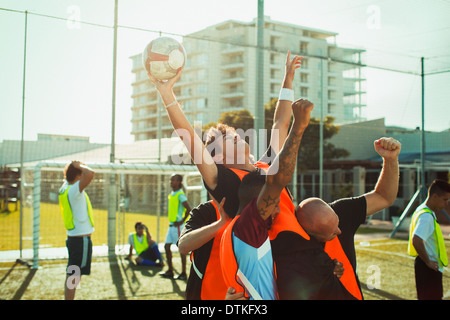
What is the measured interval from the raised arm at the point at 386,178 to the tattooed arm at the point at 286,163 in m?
0.83

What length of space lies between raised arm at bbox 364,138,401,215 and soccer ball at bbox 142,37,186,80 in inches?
51.5

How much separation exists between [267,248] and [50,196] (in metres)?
9.39

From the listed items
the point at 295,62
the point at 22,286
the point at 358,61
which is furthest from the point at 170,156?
the point at 295,62

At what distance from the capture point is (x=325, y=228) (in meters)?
1.85

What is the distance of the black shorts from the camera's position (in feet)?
16.4

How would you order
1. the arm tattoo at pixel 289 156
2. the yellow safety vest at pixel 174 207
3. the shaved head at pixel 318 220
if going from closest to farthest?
the arm tattoo at pixel 289 156
the shaved head at pixel 318 220
the yellow safety vest at pixel 174 207

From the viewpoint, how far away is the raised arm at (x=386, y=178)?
2.27 metres

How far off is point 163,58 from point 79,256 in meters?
3.59

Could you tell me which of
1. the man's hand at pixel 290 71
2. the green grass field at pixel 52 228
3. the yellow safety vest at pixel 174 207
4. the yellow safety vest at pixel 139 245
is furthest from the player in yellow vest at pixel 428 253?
the green grass field at pixel 52 228

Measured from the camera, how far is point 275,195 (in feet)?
5.39

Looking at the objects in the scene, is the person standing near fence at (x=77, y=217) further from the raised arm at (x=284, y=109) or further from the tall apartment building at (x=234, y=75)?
the tall apartment building at (x=234, y=75)

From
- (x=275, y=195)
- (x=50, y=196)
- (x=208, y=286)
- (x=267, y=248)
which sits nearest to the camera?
(x=275, y=195)

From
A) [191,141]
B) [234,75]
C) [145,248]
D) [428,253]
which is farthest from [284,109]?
[234,75]

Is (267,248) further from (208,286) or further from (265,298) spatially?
(208,286)
